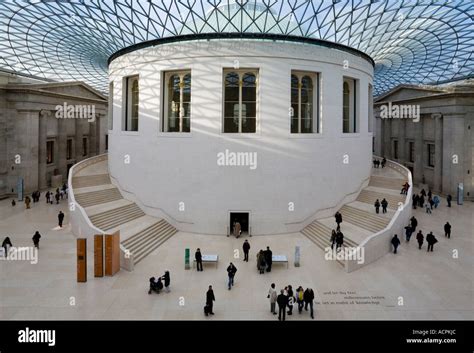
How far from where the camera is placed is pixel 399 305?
1339 cm

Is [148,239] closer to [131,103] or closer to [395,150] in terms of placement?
Answer: [131,103]

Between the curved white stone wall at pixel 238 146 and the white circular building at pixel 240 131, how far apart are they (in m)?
0.06

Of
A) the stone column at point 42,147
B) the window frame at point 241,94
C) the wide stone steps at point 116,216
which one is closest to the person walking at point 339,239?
the window frame at point 241,94

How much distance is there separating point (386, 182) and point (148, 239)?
19323mm

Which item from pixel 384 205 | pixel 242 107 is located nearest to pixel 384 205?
pixel 384 205

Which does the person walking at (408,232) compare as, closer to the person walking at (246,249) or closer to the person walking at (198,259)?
the person walking at (246,249)

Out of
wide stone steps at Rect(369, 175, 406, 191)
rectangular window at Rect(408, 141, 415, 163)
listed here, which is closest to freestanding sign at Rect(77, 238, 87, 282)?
wide stone steps at Rect(369, 175, 406, 191)

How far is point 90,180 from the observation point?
28.3 m

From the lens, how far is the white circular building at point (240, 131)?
2288 centimetres

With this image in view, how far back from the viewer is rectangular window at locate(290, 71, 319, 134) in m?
24.1

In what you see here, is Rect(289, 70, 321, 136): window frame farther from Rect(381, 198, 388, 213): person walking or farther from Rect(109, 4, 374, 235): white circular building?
Rect(381, 198, 388, 213): person walking
